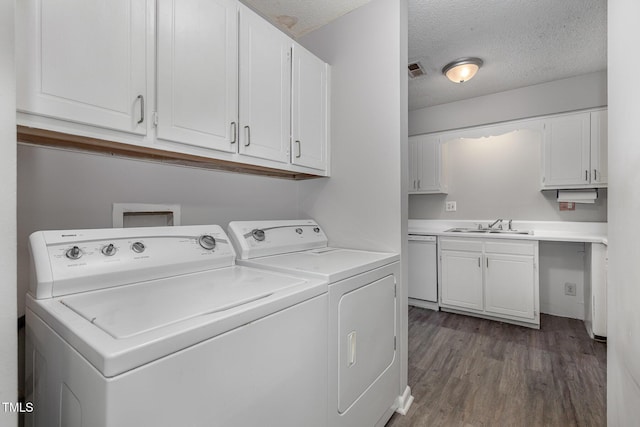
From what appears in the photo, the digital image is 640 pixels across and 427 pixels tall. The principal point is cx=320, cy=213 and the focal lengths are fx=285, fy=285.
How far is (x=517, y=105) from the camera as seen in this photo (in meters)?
3.35

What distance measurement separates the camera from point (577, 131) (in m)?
2.98

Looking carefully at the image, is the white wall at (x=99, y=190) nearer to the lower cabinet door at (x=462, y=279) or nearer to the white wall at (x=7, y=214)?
the white wall at (x=7, y=214)

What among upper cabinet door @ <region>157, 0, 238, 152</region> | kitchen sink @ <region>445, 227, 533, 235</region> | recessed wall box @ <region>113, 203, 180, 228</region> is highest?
upper cabinet door @ <region>157, 0, 238, 152</region>

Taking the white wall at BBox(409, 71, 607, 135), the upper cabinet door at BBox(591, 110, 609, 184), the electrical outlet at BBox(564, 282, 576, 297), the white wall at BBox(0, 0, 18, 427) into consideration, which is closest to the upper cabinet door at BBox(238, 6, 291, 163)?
the white wall at BBox(0, 0, 18, 427)

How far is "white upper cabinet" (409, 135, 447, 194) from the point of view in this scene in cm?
378

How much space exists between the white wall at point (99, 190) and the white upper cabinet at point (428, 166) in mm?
2670

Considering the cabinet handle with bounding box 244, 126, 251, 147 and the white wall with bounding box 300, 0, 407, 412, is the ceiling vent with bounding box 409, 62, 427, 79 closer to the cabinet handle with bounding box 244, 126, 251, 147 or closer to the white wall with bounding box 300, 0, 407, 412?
the white wall with bounding box 300, 0, 407, 412

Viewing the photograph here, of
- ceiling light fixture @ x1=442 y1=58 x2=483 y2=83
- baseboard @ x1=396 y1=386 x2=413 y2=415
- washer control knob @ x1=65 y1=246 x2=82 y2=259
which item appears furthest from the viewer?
ceiling light fixture @ x1=442 y1=58 x2=483 y2=83

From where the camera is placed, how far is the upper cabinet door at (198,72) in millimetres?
1197

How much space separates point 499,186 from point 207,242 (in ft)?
11.7

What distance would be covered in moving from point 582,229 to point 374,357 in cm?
Result: 302

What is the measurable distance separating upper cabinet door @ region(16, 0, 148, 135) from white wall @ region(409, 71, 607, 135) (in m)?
3.62

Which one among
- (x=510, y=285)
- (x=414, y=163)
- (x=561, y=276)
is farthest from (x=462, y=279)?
(x=414, y=163)

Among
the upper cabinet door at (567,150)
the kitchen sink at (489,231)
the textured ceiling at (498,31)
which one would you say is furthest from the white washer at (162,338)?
the upper cabinet door at (567,150)
